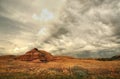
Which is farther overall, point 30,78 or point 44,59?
point 44,59

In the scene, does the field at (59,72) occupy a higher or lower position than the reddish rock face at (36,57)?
lower

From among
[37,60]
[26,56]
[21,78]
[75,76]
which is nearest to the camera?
[21,78]

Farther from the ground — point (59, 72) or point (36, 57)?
point (36, 57)

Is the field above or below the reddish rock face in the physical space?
below

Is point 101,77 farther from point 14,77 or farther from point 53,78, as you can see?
point 14,77

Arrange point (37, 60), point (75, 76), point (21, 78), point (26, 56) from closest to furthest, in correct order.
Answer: point (21, 78), point (75, 76), point (37, 60), point (26, 56)

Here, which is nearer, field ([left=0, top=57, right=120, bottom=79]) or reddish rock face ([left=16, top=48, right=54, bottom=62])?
field ([left=0, top=57, right=120, bottom=79])

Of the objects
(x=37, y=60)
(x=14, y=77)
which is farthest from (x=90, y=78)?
(x=37, y=60)

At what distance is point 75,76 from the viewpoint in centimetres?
6366

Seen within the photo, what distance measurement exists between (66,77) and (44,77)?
8.48 meters

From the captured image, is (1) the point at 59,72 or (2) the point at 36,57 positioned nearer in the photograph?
(1) the point at 59,72

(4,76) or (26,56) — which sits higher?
(26,56)

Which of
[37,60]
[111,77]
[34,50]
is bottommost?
[111,77]

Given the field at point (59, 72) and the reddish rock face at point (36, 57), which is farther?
the reddish rock face at point (36, 57)
